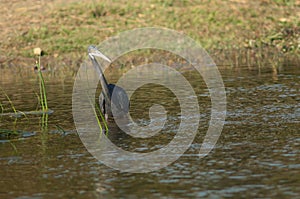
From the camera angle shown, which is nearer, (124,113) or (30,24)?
(124,113)

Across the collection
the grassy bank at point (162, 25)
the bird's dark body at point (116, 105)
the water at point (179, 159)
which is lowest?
the water at point (179, 159)

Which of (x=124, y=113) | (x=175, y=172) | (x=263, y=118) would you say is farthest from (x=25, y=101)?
(x=175, y=172)

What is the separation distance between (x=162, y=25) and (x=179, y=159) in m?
14.9

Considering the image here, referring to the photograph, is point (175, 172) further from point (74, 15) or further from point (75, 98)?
point (74, 15)

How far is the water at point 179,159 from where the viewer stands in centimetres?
818

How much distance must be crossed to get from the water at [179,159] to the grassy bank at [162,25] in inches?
295

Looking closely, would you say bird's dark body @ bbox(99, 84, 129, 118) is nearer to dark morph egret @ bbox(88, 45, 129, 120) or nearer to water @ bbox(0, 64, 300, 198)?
dark morph egret @ bbox(88, 45, 129, 120)

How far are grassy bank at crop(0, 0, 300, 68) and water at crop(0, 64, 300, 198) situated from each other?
24.6ft

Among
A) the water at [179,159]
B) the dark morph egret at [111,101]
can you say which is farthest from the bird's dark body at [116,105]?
the water at [179,159]

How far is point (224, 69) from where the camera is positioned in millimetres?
19391

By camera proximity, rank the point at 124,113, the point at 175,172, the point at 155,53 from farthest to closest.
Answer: the point at 155,53 → the point at 124,113 → the point at 175,172

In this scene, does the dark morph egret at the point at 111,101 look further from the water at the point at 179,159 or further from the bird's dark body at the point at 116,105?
the water at the point at 179,159

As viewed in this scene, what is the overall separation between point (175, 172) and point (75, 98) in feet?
24.0

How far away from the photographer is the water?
8180 millimetres
